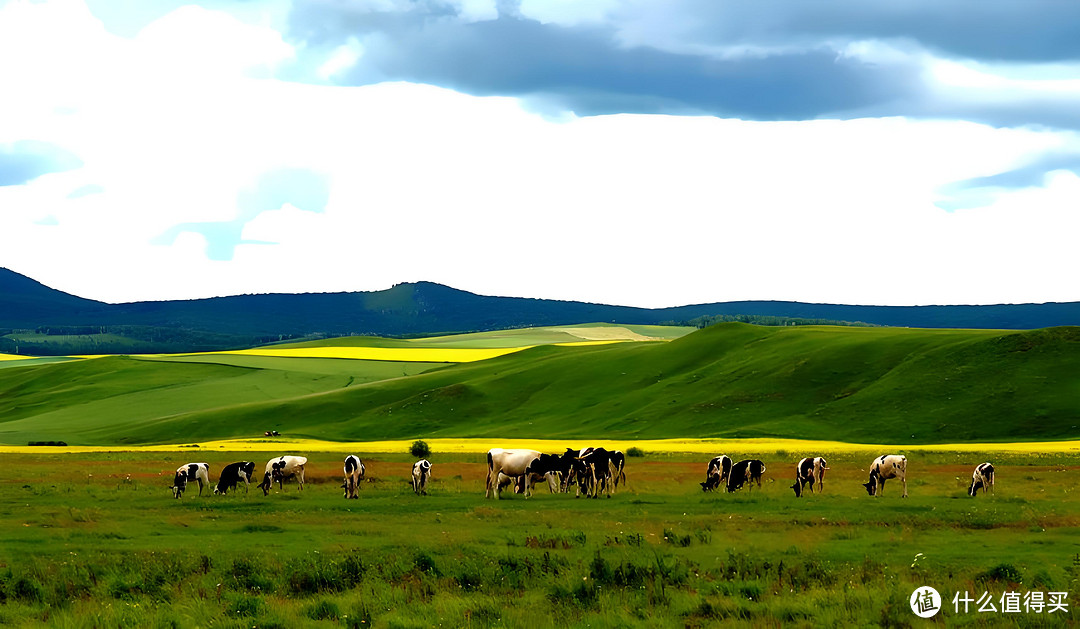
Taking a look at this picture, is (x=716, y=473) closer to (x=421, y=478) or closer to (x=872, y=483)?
(x=872, y=483)

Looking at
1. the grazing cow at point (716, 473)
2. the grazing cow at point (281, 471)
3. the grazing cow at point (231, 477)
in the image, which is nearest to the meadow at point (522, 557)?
the grazing cow at point (716, 473)

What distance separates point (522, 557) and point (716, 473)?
24145mm

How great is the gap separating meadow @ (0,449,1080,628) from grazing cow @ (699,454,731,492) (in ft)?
4.77

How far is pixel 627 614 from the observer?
17203mm

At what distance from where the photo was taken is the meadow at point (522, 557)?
690 inches

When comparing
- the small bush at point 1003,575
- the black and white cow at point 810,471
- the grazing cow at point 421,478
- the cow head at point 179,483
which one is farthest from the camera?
the black and white cow at point 810,471

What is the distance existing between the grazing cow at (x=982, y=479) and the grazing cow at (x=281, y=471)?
31.0 meters

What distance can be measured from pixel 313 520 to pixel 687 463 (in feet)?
130

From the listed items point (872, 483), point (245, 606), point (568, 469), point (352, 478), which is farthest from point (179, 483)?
point (872, 483)

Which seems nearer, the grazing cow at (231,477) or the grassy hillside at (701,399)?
the grazing cow at (231,477)

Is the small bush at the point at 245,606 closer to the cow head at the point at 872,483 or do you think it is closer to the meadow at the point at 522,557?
the meadow at the point at 522,557

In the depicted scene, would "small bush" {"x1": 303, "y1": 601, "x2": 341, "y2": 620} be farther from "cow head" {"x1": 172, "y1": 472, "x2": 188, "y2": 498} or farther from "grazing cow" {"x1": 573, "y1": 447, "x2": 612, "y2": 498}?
"cow head" {"x1": 172, "y1": 472, "x2": 188, "y2": 498}

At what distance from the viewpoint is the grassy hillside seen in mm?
116625

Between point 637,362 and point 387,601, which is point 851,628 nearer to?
point 387,601
